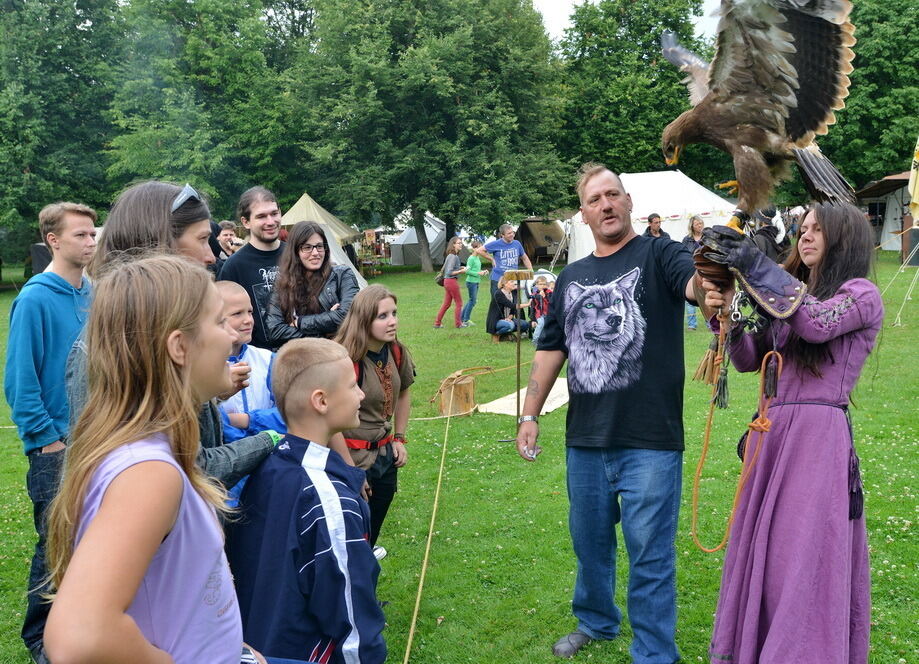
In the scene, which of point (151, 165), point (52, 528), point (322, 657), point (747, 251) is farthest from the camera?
point (151, 165)

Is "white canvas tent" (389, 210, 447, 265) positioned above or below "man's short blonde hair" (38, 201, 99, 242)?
above

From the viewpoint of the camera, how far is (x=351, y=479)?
7.25 feet

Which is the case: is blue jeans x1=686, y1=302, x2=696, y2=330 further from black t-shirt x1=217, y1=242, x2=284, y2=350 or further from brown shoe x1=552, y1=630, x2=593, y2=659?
brown shoe x1=552, y1=630, x2=593, y2=659

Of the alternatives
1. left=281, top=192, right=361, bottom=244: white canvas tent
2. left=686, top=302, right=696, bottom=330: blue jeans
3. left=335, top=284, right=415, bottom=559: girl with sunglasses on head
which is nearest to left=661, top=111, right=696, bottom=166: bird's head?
left=335, top=284, right=415, bottom=559: girl with sunglasses on head

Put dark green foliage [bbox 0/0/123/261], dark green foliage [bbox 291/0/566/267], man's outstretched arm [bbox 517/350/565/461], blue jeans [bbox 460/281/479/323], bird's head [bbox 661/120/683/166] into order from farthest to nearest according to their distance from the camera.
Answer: dark green foliage [bbox 291/0/566/267], dark green foliage [bbox 0/0/123/261], blue jeans [bbox 460/281/479/323], man's outstretched arm [bbox 517/350/565/461], bird's head [bbox 661/120/683/166]

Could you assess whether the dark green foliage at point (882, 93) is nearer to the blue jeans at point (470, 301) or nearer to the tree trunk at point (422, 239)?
the tree trunk at point (422, 239)

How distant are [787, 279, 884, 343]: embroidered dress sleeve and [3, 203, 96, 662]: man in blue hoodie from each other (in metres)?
2.84

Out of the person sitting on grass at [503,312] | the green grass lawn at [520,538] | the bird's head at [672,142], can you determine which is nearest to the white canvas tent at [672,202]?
the person sitting on grass at [503,312]

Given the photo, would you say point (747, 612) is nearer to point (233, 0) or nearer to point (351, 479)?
point (351, 479)

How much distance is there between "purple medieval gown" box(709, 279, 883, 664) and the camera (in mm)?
2502

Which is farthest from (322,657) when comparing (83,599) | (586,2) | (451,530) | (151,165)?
(586,2)

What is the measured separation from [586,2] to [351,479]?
34.1 meters

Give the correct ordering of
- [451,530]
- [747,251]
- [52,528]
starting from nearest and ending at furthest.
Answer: [52,528]
[747,251]
[451,530]

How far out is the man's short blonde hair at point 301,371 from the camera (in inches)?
89.1
